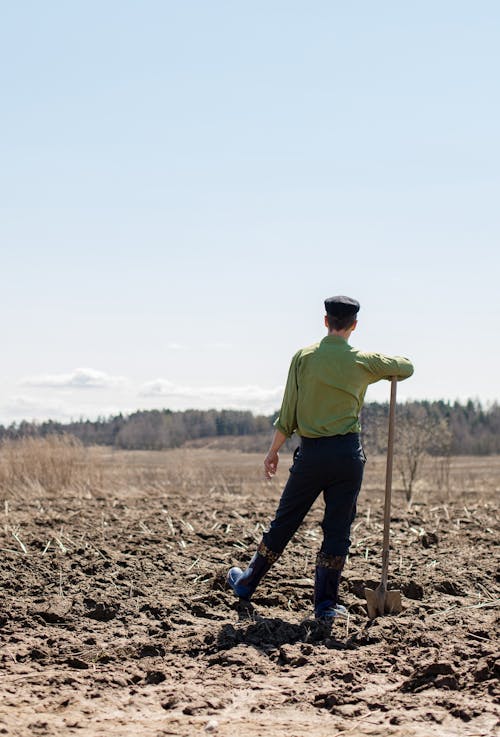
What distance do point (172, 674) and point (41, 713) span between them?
76 cm

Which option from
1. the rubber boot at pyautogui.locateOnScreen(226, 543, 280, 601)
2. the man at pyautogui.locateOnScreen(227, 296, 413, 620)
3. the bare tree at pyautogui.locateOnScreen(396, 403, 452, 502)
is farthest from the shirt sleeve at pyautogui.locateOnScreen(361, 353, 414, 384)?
the bare tree at pyautogui.locateOnScreen(396, 403, 452, 502)

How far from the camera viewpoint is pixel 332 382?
5586 mm

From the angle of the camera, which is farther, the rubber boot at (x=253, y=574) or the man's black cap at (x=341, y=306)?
the rubber boot at (x=253, y=574)

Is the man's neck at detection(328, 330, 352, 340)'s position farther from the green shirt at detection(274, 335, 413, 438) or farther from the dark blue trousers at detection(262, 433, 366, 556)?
the dark blue trousers at detection(262, 433, 366, 556)

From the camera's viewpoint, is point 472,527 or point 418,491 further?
point 418,491

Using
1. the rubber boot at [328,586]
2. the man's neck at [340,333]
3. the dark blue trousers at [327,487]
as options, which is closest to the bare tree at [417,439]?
the rubber boot at [328,586]

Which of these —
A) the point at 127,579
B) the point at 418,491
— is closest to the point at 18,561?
the point at 127,579

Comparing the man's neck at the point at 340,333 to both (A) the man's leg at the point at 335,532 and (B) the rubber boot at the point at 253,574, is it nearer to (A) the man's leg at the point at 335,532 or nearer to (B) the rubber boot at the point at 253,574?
(A) the man's leg at the point at 335,532

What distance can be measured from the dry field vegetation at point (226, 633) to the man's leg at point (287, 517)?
1.07ft

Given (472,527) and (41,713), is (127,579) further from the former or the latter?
(472,527)

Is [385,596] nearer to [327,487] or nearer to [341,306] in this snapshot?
[327,487]

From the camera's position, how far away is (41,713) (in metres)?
4.23

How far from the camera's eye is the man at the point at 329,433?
18.4 feet

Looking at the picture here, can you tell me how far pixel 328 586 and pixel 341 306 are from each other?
6.01 ft
